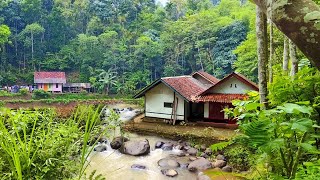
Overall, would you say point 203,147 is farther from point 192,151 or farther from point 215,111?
point 215,111

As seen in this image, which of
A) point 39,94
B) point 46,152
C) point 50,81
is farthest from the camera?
point 50,81

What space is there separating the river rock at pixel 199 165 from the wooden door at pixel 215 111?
482 cm

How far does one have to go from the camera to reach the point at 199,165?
8781 mm

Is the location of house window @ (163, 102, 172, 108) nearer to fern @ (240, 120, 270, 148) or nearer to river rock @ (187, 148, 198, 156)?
river rock @ (187, 148, 198, 156)

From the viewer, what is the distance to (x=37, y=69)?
36.1 meters

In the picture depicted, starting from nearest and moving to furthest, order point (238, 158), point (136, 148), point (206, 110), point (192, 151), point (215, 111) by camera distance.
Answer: point (238, 158), point (192, 151), point (136, 148), point (215, 111), point (206, 110)

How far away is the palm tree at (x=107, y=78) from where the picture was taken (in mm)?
30770

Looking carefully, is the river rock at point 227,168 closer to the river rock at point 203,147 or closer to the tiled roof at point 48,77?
the river rock at point 203,147

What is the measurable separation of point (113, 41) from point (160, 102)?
21.8m

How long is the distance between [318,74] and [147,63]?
31.9 metres

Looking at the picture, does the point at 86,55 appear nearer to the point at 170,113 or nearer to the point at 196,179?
the point at 170,113

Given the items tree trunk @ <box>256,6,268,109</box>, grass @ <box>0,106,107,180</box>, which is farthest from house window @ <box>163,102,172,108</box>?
grass @ <box>0,106,107,180</box>

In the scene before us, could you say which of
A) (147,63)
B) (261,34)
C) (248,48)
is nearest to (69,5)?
(147,63)

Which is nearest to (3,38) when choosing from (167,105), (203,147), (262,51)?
(167,105)
